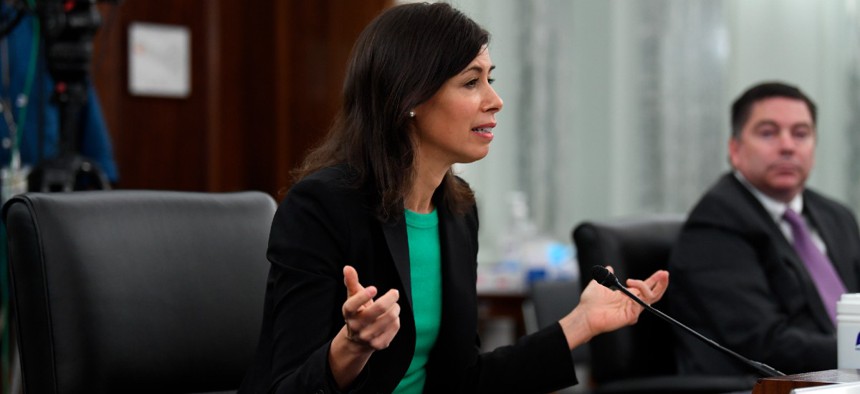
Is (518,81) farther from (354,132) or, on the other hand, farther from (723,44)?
(354,132)

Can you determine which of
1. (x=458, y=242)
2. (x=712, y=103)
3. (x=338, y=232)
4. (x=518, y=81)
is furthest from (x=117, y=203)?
(x=712, y=103)

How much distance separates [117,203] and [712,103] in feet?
12.9

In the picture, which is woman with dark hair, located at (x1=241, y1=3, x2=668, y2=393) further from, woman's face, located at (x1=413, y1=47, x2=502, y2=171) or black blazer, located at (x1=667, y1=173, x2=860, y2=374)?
black blazer, located at (x1=667, y1=173, x2=860, y2=374)

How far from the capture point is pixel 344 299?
165 centimetres

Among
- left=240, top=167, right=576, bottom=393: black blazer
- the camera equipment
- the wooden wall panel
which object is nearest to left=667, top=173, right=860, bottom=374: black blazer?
left=240, top=167, right=576, bottom=393: black blazer

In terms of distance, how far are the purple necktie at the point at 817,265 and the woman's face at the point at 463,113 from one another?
1.25 m

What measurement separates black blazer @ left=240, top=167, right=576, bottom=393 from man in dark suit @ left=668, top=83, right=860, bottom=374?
0.80 metres

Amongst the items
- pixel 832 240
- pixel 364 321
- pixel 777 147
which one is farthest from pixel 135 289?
pixel 832 240

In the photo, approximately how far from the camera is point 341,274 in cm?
166

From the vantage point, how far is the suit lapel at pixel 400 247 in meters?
1.68

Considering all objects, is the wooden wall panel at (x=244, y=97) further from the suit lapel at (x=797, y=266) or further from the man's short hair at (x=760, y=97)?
the suit lapel at (x=797, y=266)

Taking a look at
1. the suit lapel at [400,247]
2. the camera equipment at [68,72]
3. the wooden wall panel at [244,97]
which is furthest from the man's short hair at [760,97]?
the wooden wall panel at [244,97]

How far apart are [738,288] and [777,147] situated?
43cm

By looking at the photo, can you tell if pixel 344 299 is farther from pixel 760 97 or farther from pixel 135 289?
pixel 760 97
